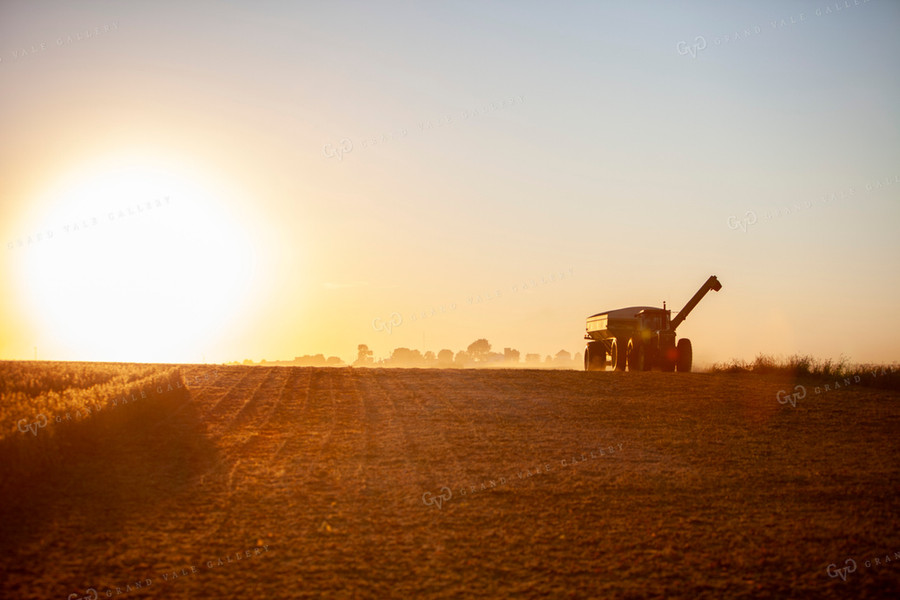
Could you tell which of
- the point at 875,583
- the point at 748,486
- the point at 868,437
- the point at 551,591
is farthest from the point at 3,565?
the point at 868,437

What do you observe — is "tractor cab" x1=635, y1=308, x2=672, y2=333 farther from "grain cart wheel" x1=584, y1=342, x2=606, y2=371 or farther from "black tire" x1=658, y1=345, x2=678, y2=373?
"grain cart wheel" x1=584, y1=342, x2=606, y2=371

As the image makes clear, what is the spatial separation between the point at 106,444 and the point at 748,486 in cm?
1216

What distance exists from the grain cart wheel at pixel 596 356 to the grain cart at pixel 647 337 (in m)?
1.11

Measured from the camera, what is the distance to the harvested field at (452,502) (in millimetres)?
7848

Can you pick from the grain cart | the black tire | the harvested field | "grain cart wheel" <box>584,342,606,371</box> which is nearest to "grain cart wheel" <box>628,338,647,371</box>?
the grain cart

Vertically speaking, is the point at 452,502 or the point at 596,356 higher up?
the point at 596,356

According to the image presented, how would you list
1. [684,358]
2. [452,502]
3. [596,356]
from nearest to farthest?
[452,502] < [684,358] < [596,356]

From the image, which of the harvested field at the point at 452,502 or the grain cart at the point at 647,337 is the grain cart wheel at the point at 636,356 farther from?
the harvested field at the point at 452,502

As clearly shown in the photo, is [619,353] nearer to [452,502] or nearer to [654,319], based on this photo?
[654,319]

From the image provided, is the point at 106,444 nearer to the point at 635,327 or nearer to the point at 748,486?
the point at 748,486

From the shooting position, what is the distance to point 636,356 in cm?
3084

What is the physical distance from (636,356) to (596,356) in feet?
13.2

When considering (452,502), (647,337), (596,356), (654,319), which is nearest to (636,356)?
(647,337)

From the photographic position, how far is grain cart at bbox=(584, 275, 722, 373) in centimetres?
3002
